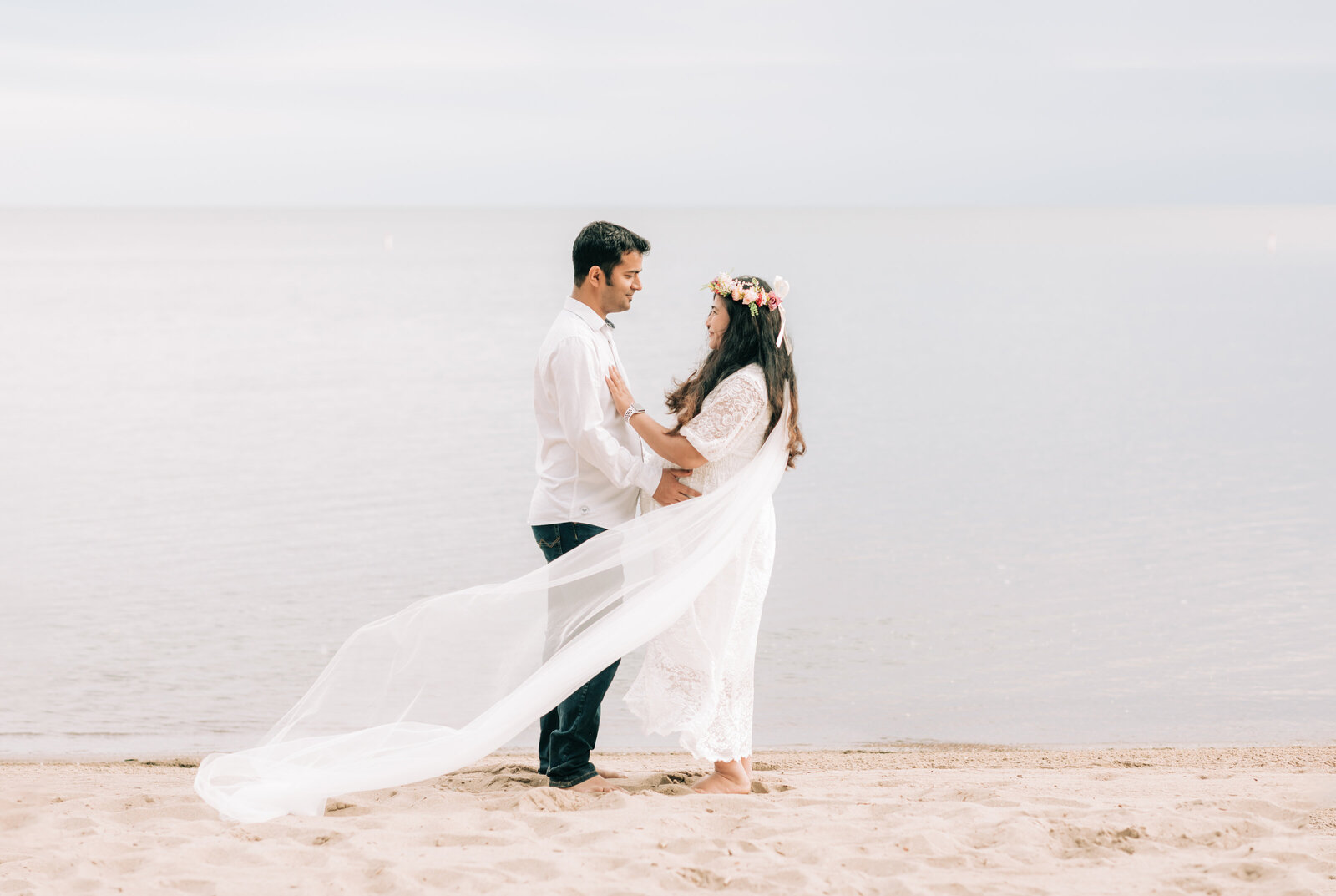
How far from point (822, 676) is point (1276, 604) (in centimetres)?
365

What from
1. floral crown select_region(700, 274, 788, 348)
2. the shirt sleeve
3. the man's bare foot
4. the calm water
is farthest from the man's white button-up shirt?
the calm water

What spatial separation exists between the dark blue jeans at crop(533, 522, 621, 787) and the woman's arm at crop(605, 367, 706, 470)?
0.41 meters

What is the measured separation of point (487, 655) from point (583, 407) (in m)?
1.00

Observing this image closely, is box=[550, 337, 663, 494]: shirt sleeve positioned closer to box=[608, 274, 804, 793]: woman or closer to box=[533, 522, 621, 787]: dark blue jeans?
box=[608, 274, 804, 793]: woman

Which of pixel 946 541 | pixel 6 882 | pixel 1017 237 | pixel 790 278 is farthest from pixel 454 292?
pixel 1017 237

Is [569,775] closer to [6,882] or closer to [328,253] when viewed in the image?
[6,882]

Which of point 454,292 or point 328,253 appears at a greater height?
point 328,253

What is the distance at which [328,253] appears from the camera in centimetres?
9119

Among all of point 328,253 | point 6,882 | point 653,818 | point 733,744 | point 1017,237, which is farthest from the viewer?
point 1017,237

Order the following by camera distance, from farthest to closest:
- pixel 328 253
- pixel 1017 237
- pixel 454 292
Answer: pixel 1017 237
pixel 328 253
pixel 454 292

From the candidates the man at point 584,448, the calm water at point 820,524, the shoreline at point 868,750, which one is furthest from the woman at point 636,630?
the calm water at point 820,524

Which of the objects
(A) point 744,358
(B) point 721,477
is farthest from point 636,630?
(A) point 744,358

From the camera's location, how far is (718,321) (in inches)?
185

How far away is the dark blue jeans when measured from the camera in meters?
4.66
